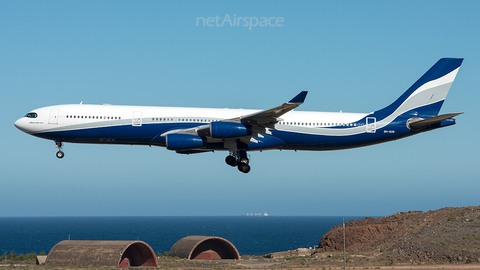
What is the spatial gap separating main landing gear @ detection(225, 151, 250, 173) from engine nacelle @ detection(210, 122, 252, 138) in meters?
4.57

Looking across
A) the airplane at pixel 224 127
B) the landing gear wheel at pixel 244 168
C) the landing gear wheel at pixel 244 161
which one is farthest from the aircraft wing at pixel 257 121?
the landing gear wheel at pixel 244 168

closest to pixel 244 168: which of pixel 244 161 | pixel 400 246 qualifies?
pixel 244 161

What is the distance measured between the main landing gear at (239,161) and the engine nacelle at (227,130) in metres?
4.57

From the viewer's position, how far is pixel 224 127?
3541 cm

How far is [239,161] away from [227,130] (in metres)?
5.75

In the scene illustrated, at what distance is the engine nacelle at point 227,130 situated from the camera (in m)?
35.2

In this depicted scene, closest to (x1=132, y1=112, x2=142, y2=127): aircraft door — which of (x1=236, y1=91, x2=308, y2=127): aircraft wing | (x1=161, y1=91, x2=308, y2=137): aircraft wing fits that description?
(x1=161, y1=91, x2=308, y2=137): aircraft wing

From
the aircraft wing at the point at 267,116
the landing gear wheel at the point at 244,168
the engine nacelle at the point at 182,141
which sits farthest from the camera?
the landing gear wheel at the point at 244,168

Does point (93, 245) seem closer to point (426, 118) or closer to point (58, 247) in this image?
point (58, 247)

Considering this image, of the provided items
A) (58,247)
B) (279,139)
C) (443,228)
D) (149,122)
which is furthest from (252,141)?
(443,228)

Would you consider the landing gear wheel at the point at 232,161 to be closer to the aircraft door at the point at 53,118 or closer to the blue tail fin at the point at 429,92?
the blue tail fin at the point at 429,92

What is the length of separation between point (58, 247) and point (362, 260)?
106 ft

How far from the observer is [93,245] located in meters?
50.8

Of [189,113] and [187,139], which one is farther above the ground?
[189,113]
